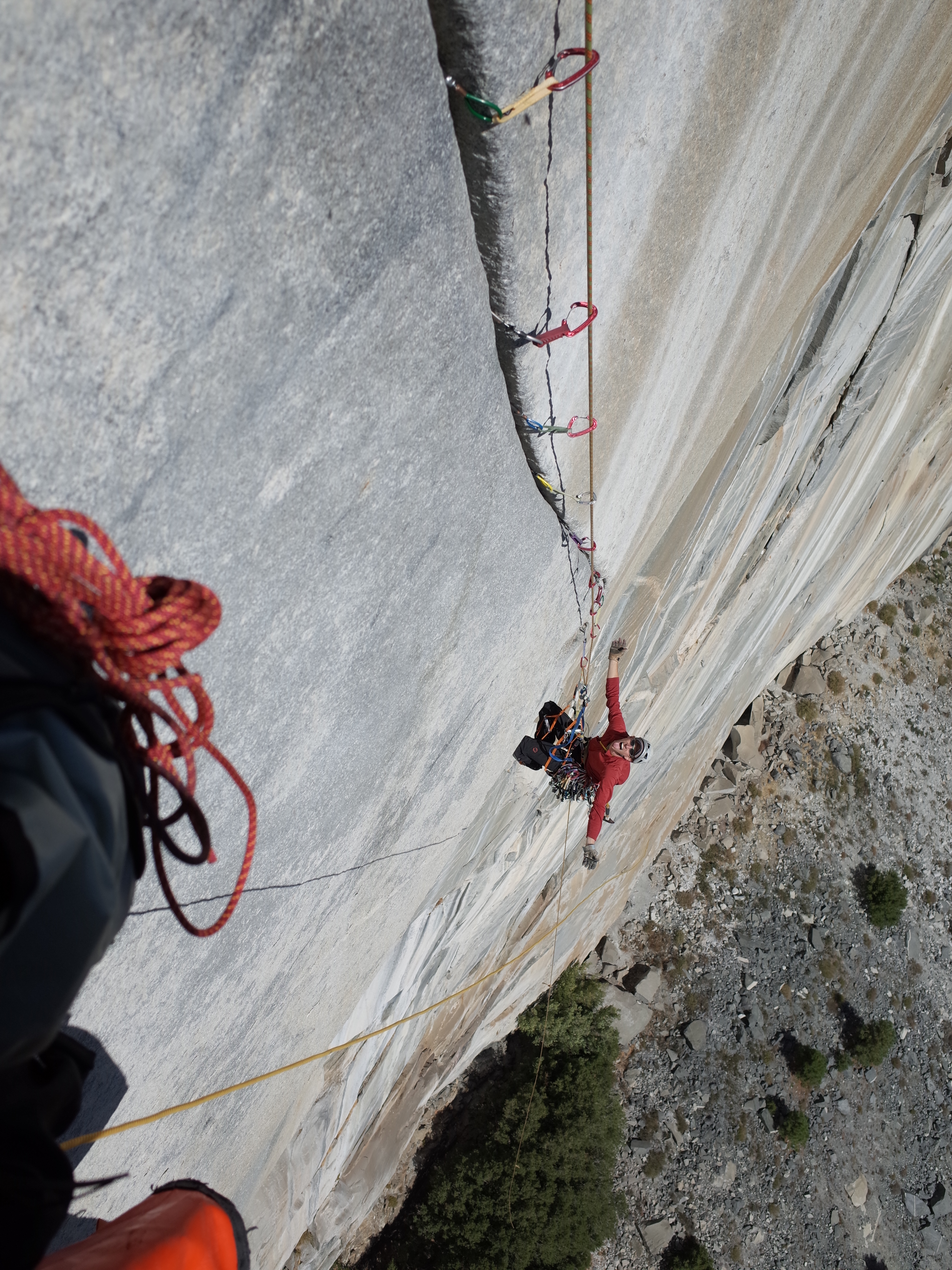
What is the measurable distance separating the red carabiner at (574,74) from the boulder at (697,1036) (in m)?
10.9

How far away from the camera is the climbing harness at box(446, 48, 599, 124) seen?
1.30 meters

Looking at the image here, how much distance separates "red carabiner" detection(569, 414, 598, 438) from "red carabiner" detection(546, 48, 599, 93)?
94 centimetres

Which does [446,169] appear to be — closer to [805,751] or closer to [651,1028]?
[651,1028]

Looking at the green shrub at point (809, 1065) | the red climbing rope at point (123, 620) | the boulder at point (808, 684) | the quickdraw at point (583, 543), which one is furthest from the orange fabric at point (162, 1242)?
the boulder at point (808, 684)

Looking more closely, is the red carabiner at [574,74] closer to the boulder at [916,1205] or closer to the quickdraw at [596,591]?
the quickdraw at [596,591]

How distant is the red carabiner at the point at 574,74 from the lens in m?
1.34

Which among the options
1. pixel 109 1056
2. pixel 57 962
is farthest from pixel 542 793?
pixel 57 962

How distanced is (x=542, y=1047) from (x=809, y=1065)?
3.55 metres

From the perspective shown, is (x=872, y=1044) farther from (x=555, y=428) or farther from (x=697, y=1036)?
(x=555, y=428)

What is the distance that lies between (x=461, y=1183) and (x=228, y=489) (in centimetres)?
1018

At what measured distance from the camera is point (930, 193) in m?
4.00

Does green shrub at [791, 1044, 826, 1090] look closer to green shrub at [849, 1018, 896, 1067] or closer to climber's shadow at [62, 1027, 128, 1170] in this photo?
green shrub at [849, 1018, 896, 1067]

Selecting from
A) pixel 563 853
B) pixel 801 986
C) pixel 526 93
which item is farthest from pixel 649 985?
pixel 526 93

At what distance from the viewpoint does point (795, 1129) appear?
9.34 meters
